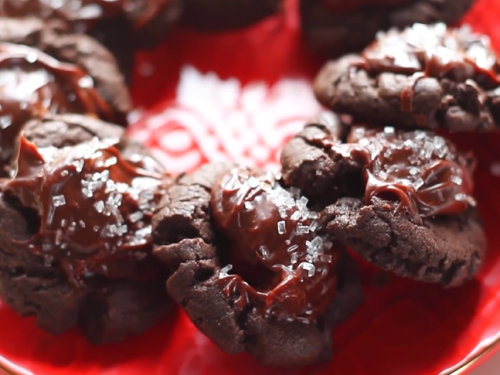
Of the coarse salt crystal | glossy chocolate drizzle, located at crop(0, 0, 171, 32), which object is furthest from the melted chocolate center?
glossy chocolate drizzle, located at crop(0, 0, 171, 32)

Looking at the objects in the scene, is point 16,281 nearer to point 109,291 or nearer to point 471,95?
point 109,291

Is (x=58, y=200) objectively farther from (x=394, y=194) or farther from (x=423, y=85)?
(x=423, y=85)

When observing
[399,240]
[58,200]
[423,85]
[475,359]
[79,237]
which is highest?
[423,85]

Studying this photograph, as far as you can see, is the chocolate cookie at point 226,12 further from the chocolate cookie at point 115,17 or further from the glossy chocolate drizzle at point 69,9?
the glossy chocolate drizzle at point 69,9

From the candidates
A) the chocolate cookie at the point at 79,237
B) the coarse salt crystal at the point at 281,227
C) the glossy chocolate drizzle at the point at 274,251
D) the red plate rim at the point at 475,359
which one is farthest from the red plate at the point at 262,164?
the coarse salt crystal at the point at 281,227

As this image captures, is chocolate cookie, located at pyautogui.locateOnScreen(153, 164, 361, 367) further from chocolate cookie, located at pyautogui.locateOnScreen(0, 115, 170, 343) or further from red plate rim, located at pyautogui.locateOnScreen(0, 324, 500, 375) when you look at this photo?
red plate rim, located at pyautogui.locateOnScreen(0, 324, 500, 375)

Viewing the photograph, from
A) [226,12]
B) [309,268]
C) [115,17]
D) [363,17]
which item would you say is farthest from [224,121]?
[309,268]

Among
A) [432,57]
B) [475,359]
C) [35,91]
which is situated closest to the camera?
[475,359]
